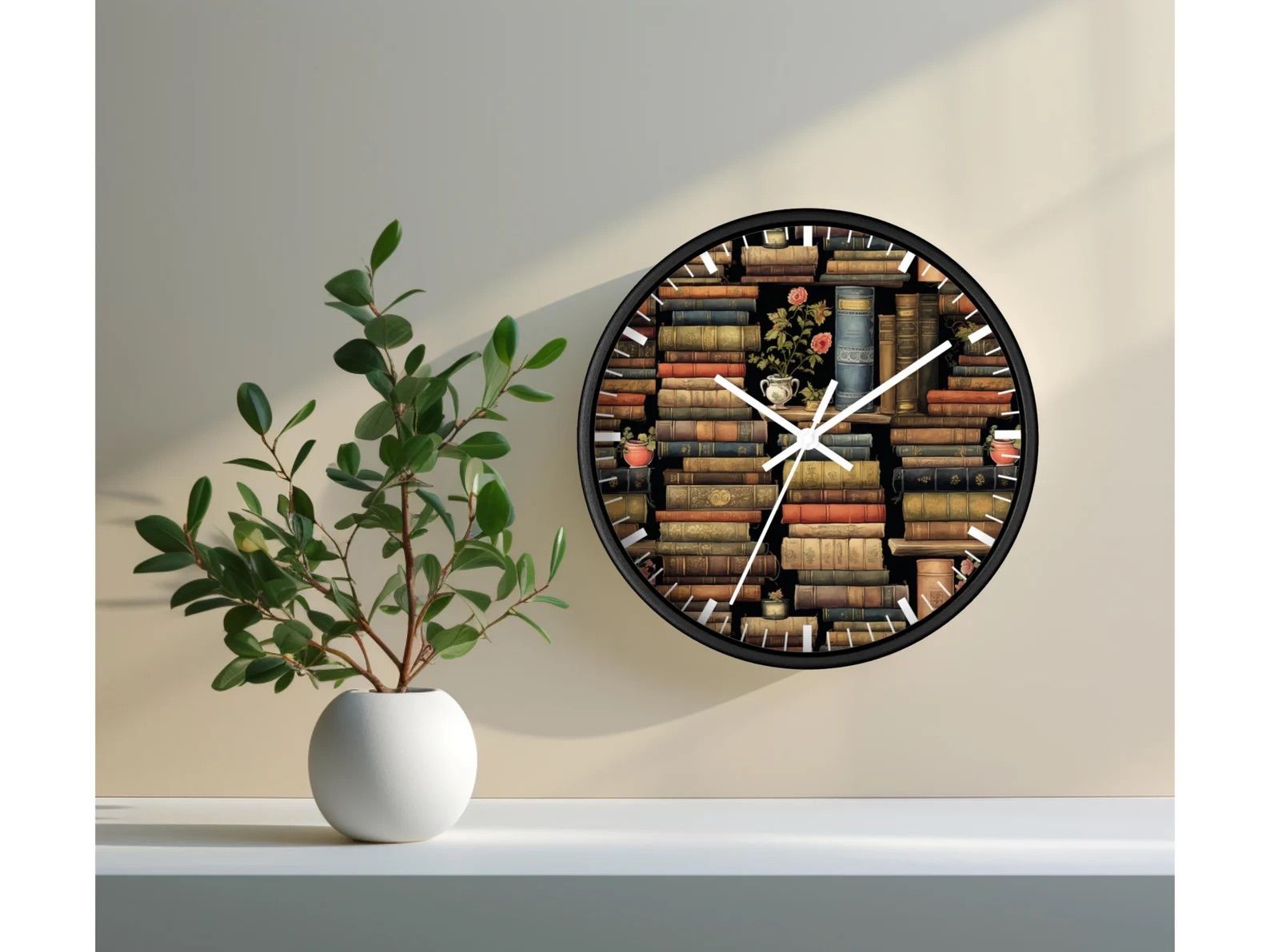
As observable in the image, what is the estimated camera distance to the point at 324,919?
125 cm

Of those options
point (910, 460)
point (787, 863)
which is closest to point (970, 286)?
point (910, 460)

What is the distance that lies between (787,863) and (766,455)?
58 cm

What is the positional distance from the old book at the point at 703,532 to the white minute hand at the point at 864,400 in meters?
0.10

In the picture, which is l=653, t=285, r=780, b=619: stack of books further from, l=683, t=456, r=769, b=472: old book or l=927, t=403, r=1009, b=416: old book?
l=927, t=403, r=1009, b=416: old book

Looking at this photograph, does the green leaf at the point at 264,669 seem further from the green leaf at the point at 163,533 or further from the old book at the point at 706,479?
the old book at the point at 706,479

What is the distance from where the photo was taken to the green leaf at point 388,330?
142cm

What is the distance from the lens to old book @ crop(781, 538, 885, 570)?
1650mm

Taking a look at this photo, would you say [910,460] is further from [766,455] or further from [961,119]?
[961,119]

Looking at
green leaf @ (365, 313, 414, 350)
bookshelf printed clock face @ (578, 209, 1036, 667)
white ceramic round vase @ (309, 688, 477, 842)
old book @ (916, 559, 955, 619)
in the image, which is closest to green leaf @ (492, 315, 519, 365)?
green leaf @ (365, 313, 414, 350)

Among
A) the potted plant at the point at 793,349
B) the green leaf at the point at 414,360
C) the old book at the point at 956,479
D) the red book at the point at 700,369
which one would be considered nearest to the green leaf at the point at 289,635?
the green leaf at the point at 414,360

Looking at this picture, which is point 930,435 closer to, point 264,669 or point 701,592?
point 701,592

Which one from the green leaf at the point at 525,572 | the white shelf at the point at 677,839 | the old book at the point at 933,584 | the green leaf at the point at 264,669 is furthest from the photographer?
the old book at the point at 933,584

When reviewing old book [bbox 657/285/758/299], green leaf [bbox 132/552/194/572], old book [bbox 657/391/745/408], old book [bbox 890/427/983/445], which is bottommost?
green leaf [bbox 132/552/194/572]

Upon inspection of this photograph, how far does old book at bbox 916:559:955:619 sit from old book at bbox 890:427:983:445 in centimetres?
17
